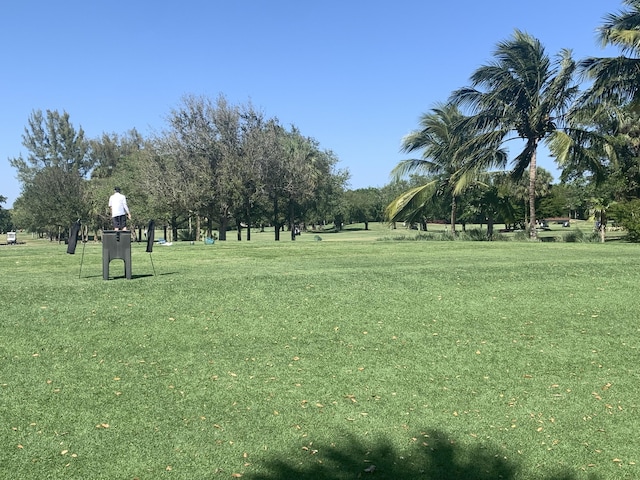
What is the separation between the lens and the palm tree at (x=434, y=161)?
26.9 m

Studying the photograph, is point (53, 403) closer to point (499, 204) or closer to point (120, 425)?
point (120, 425)

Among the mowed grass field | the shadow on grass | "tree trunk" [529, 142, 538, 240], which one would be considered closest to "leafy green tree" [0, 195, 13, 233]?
"tree trunk" [529, 142, 538, 240]

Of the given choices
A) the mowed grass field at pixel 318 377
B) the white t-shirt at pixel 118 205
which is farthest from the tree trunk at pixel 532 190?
the white t-shirt at pixel 118 205

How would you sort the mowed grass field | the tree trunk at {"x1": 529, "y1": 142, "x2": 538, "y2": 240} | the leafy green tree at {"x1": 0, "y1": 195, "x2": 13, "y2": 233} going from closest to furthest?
the mowed grass field, the tree trunk at {"x1": 529, "y1": 142, "x2": 538, "y2": 240}, the leafy green tree at {"x1": 0, "y1": 195, "x2": 13, "y2": 233}

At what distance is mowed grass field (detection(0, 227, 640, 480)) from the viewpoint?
4.40 metres

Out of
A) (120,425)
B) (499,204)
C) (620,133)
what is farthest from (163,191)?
(120,425)

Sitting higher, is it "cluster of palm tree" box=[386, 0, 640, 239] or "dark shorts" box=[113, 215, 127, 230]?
"cluster of palm tree" box=[386, 0, 640, 239]

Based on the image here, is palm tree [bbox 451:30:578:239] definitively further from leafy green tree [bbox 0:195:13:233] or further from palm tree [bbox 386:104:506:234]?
leafy green tree [bbox 0:195:13:233]

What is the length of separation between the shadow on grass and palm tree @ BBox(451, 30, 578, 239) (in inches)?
861

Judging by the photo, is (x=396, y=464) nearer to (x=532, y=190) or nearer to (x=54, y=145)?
(x=532, y=190)

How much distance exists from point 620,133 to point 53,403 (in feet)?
110

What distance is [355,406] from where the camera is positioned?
5.39 meters

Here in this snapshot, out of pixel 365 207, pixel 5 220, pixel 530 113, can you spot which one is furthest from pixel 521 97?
pixel 5 220

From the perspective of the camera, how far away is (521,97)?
80.7 ft
